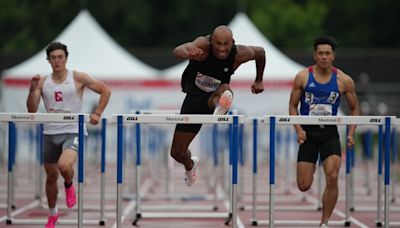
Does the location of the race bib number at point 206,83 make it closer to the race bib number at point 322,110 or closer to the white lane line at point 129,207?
the race bib number at point 322,110

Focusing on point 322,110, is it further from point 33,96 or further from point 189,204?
point 189,204

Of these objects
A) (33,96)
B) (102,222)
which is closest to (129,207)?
(102,222)

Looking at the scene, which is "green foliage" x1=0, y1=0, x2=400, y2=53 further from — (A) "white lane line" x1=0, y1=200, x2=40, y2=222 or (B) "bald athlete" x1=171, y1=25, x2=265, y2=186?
(B) "bald athlete" x1=171, y1=25, x2=265, y2=186

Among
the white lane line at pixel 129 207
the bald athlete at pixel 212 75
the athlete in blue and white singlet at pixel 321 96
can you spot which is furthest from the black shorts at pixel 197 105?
→ the white lane line at pixel 129 207

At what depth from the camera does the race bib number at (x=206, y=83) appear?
11016 millimetres

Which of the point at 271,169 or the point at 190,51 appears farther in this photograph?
the point at 271,169

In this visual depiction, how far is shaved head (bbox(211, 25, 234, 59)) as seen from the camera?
10414 mm

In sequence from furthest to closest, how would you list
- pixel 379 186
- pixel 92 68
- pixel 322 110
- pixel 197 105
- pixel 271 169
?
pixel 92 68 < pixel 379 186 < pixel 322 110 < pixel 197 105 < pixel 271 169

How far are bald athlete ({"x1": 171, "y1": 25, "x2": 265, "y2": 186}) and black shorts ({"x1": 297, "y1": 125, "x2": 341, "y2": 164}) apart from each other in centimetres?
88

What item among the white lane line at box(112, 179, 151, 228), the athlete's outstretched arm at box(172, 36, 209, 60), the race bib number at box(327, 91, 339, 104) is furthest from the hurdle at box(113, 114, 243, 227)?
the white lane line at box(112, 179, 151, 228)

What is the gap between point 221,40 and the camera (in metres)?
10.4

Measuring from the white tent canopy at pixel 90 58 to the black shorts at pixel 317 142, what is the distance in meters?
14.4

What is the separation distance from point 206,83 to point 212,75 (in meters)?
0.16

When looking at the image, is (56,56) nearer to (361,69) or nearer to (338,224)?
(338,224)
